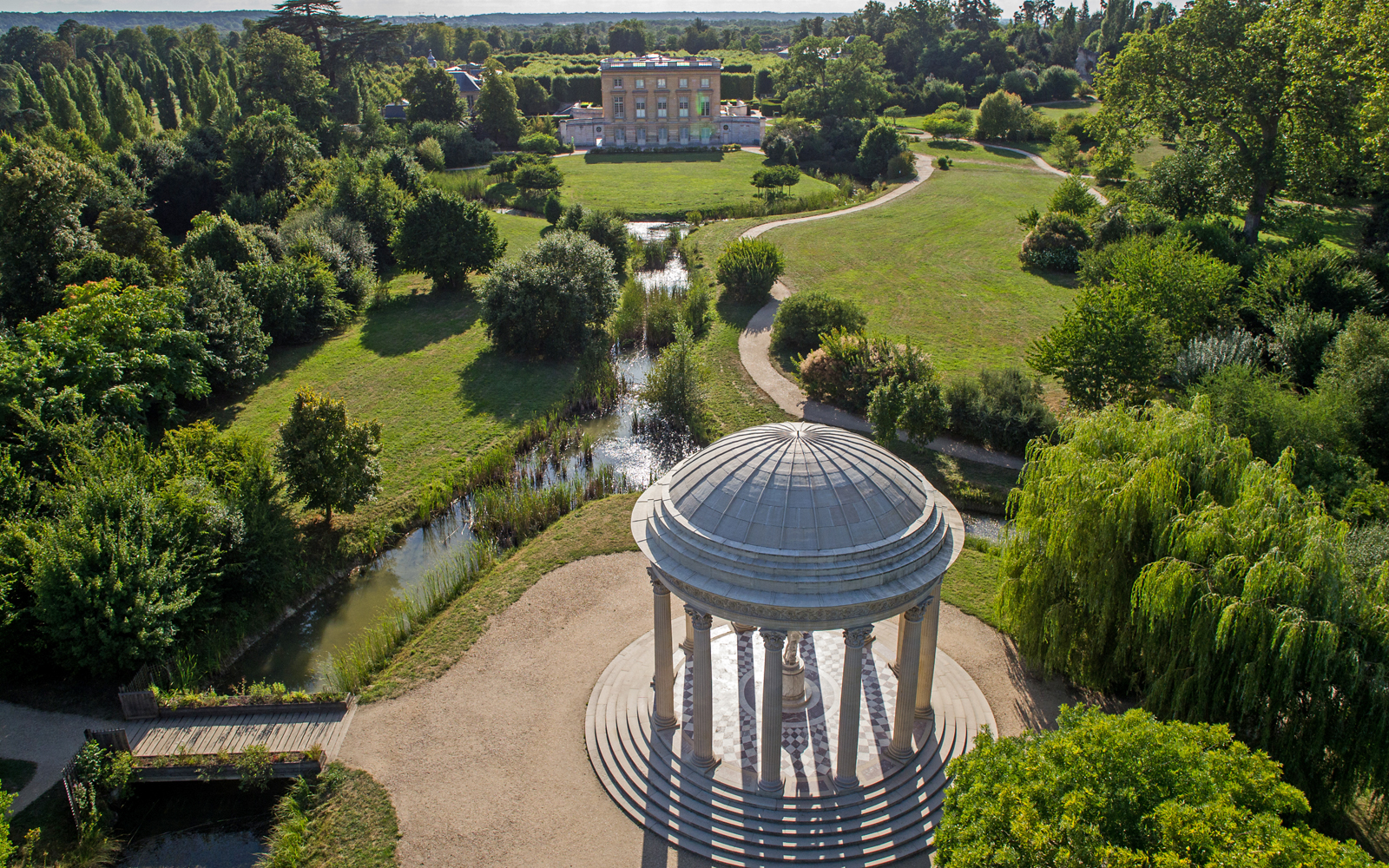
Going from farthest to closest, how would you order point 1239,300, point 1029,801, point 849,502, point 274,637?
point 1239,300
point 274,637
point 849,502
point 1029,801

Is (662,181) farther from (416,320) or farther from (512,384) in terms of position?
(512,384)

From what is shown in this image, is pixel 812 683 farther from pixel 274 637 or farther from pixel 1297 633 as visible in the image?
pixel 274 637

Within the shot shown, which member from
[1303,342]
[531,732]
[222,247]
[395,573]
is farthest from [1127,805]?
[222,247]

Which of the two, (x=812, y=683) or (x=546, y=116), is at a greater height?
(x=546, y=116)

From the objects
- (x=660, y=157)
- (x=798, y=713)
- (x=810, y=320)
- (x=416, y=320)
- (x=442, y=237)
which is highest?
(x=660, y=157)

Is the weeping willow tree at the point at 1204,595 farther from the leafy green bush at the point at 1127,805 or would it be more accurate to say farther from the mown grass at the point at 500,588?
the mown grass at the point at 500,588

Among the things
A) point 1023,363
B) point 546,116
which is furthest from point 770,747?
point 546,116
